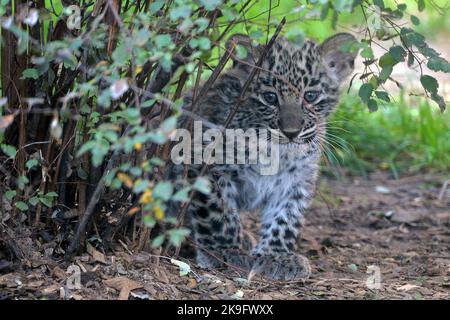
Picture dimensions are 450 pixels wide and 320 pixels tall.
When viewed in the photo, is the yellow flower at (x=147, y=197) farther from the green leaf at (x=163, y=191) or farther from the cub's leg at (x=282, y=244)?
the cub's leg at (x=282, y=244)

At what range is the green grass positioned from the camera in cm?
855

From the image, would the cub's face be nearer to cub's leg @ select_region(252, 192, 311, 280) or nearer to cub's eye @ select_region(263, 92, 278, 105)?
cub's eye @ select_region(263, 92, 278, 105)

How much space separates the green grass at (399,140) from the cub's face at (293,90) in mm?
2452

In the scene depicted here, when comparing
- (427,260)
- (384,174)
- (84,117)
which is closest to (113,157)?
(84,117)

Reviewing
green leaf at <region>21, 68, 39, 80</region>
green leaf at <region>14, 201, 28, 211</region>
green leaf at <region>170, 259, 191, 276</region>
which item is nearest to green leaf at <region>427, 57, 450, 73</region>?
green leaf at <region>170, 259, 191, 276</region>

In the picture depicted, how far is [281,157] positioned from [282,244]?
626mm

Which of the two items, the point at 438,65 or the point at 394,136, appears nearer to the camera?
the point at 438,65

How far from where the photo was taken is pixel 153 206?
331 centimetres

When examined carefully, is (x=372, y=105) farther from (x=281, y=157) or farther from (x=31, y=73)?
(x=31, y=73)

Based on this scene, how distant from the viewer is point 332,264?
593 cm

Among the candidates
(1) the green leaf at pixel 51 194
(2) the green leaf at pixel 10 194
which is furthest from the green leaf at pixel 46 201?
(2) the green leaf at pixel 10 194

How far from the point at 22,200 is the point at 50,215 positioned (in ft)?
0.62

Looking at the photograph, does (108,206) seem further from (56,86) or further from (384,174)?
(384,174)

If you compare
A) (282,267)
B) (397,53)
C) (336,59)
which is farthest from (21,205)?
(336,59)
